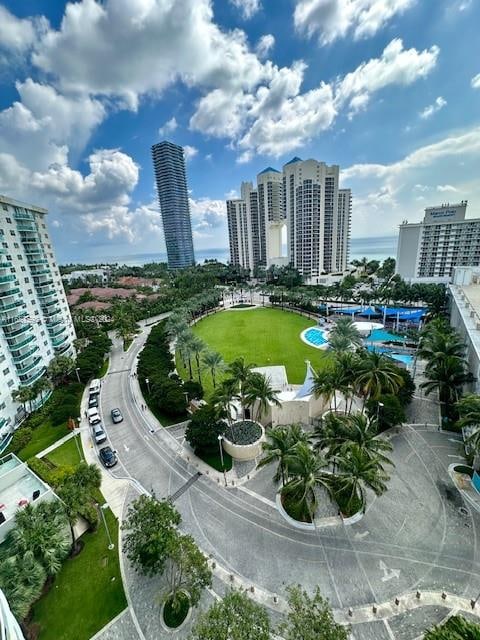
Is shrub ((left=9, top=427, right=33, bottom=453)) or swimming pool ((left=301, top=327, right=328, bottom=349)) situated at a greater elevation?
swimming pool ((left=301, top=327, right=328, bottom=349))

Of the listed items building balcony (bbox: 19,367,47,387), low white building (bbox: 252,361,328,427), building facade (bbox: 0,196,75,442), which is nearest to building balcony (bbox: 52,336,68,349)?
building facade (bbox: 0,196,75,442)

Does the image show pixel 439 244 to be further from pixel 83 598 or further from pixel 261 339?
pixel 83 598

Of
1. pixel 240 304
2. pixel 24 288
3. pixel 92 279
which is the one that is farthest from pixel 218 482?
pixel 92 279

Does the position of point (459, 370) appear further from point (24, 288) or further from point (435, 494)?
point (24, 288)

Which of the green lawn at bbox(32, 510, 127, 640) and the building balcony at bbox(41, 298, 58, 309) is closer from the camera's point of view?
the green lawn at bbox(32, 510, 127, 640)

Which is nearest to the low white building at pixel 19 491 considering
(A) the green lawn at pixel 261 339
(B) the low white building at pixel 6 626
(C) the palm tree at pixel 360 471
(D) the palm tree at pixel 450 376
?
(B) the low white building at pixel 6 626

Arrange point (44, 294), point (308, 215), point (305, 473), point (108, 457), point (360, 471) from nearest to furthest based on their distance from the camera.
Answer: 1. point (360, 471)
2. point (305, 473)
3. point (108, 457)
4. point (44, 294)
5. point (308, 215)

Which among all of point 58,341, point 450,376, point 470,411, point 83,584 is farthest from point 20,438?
point 450,376

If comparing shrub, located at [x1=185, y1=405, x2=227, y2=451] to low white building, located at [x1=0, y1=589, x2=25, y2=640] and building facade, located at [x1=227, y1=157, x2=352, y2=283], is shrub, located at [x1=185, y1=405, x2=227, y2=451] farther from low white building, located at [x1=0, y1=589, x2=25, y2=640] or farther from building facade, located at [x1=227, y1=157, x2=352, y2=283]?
building facade, located at [x1=227, y1=157, x2=352, y2=283]
